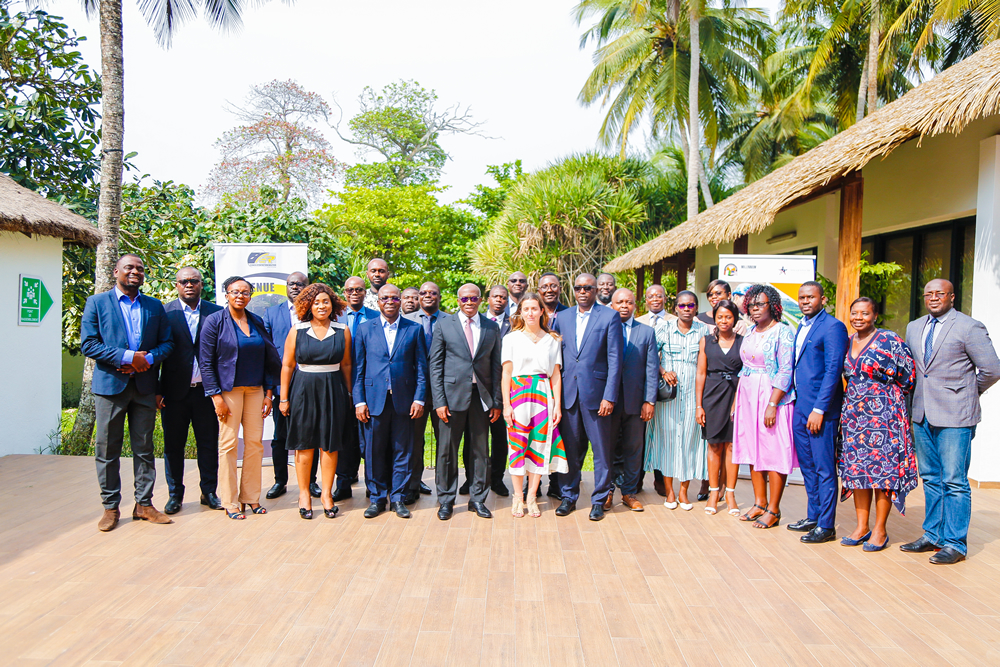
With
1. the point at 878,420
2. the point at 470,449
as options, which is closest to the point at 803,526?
the point at 878,420

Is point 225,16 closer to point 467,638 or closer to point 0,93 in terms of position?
point 0,93

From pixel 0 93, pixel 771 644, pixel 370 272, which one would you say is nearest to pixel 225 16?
pixel 0 93

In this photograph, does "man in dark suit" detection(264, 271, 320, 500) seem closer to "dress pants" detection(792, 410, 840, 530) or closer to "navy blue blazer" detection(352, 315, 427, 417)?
"navy blue blazer" detection(352, 315, 427, 417)

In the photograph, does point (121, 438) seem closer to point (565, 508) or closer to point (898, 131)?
point (565, 508)

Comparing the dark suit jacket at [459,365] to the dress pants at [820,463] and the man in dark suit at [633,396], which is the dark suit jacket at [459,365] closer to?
the man in dark suit at [633,396]

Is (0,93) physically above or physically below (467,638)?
above

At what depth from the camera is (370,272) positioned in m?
5.91

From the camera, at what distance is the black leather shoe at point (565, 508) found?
550cm

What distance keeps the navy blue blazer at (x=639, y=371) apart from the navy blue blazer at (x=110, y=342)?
370 centimetres

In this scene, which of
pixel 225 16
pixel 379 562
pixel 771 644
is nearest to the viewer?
pixel 771 644

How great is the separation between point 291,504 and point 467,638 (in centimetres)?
292

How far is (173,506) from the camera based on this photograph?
543cm

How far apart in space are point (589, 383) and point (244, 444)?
9.27 feet

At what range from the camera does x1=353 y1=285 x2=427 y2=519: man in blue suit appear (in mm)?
5355
